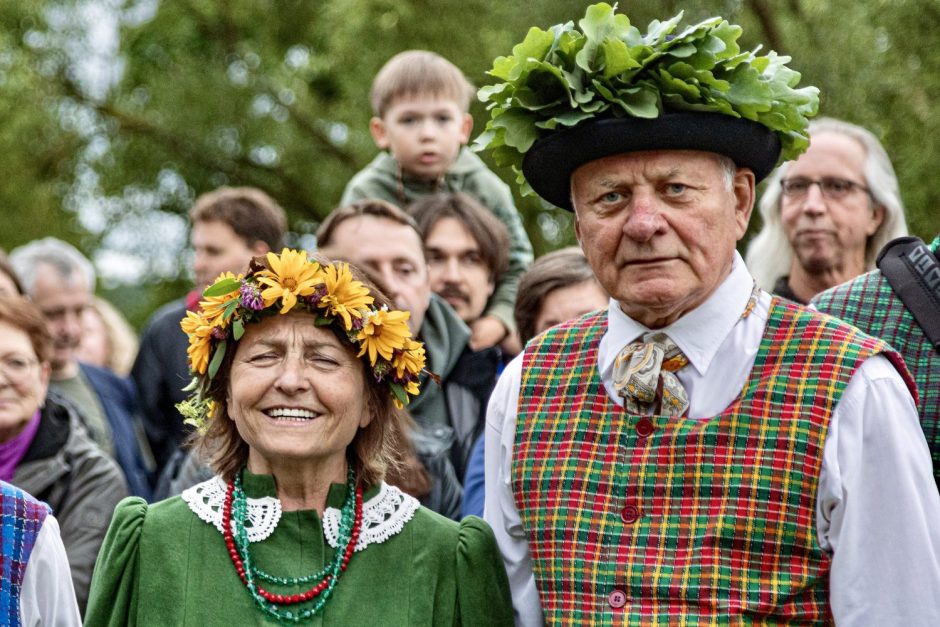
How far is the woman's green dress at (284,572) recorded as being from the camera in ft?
12.1

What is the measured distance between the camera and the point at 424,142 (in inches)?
256

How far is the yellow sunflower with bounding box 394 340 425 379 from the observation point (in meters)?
3.95

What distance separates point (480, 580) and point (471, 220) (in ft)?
8.24

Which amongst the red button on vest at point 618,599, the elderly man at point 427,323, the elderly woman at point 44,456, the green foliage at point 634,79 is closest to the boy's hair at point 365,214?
the elderly man at point 427,323

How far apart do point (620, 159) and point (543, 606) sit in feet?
3.62

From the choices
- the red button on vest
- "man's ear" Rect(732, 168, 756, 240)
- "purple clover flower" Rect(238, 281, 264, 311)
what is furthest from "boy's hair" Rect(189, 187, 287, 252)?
the red button on vest

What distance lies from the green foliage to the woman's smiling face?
0.73 metres

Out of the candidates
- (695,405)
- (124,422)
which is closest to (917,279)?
(695,405)

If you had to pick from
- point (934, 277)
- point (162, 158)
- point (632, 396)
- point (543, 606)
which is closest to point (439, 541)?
point (543, 606)

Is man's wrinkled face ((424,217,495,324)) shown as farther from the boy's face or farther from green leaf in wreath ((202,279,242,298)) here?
green leaf in wreath ((202,279,242,298))

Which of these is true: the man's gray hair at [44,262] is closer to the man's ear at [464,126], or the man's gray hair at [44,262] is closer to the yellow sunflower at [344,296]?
the man's ear at [464,126]

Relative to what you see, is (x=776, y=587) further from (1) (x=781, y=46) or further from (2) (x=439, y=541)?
(1) (x=781, y=46)

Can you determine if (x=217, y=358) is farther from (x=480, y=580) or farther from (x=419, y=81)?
(x=419, y=81)

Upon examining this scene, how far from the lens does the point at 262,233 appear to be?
6562 mm
